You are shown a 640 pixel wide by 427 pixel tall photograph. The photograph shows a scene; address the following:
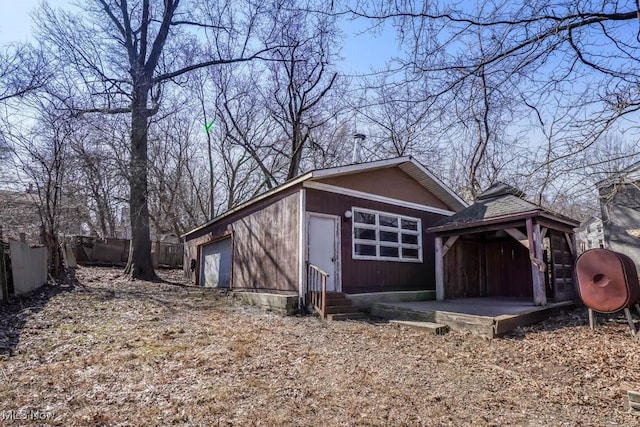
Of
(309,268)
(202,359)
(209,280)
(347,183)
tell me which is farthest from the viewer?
(209,280)

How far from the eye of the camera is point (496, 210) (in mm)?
8688

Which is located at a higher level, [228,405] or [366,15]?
[366,15]

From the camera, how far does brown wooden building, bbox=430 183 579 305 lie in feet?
25.8

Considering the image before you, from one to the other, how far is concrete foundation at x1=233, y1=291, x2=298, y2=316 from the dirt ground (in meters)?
0.84

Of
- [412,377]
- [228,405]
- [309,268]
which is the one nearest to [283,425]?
[228,405]

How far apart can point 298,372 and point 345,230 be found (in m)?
5.35

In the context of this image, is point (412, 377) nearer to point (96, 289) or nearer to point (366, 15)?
point (366, 15)

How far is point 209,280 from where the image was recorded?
14.3m

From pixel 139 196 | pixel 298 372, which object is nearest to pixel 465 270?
pixel 298 372

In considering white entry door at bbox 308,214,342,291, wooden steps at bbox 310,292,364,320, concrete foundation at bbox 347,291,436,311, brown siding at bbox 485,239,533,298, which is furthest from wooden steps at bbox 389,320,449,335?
brown siding at bbox 485,239,533,298

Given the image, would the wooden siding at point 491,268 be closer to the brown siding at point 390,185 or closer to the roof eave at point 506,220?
the roof eave at point 506,220

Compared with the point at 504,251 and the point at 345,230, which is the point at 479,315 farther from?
the point at 504,251

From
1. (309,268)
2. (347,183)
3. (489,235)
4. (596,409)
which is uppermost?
(347,183)

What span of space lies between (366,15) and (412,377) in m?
3.89
